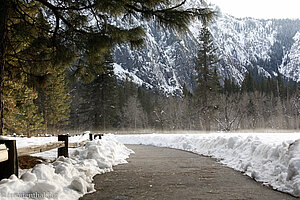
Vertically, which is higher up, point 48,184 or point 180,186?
point 48,184

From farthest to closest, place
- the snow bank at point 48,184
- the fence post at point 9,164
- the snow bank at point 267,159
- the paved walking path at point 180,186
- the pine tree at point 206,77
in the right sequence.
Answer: the pine tree at point 206,77 → the snow bank at point 267,159 → the paved walking path at point 180,186 → the fence post at point 9,164 → the snow bank at point 48,184

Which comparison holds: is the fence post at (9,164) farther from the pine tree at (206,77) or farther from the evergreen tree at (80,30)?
the pine tree at (206,77)

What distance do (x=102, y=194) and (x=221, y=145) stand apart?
802cm

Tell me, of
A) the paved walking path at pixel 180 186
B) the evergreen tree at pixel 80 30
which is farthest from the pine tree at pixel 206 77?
the paved walking path at pixel 180 186

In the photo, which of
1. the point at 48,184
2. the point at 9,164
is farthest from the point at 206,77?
the point at 48,184

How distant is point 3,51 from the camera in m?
A: 6.68

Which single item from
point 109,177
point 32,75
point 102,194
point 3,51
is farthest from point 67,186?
point 32,75

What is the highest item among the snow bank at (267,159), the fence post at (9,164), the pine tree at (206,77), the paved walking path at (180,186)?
the pine tree at (206,77)

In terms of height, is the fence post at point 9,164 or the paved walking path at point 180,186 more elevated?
the fence post at point 9,164

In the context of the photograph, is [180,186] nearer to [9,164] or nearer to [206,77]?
[9,164]

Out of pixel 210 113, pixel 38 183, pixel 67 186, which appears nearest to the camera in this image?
pixel 38 183

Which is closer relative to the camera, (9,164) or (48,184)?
(48,184)

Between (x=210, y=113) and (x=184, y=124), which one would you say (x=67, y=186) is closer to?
(x=210, y=113)

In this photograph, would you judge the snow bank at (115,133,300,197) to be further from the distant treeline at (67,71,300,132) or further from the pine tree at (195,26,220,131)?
the distant treeline at (67,71,300,132)
